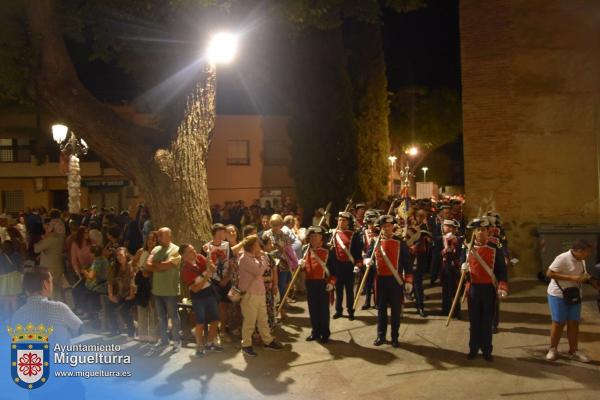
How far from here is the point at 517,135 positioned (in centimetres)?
1511

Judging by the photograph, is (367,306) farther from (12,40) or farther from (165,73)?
(12,40)

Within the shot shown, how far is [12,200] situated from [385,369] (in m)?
32.4

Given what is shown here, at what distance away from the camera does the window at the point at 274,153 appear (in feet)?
105

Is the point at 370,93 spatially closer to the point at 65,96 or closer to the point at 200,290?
the point at 65,96

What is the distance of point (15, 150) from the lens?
34688 mm

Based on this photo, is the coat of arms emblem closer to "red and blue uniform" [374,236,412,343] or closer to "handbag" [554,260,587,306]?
"red and blue uniform" [374,236,412,343]

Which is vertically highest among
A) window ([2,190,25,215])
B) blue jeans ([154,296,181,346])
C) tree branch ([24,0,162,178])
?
tree branch ([24,0,162,178])

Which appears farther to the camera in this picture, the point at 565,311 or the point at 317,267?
the point at 317,267

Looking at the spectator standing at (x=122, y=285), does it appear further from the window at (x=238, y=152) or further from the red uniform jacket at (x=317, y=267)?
the window at (x=238, y=152)

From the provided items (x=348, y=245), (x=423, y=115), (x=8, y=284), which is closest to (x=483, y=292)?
(x=348, y=245)

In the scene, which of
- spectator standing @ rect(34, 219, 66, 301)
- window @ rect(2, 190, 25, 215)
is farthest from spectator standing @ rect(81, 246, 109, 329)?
window @ rect(2, 190, 25, 215)

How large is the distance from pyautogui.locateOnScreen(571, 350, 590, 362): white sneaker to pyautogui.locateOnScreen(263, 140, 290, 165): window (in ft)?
80.2

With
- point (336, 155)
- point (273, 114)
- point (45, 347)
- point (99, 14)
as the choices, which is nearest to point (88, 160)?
point (273, 114)

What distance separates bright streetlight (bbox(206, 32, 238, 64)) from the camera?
10836 millimetres
